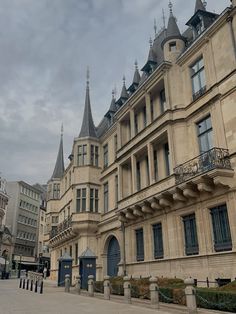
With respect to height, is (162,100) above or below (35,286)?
above

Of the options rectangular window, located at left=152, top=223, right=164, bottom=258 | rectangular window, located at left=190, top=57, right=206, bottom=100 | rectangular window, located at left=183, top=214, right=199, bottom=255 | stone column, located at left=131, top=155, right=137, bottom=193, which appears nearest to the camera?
rectangular window, located at left=183, top=214, right=199, bottom=255

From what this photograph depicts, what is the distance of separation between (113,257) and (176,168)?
491 inches

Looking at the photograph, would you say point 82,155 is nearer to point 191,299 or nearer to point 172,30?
point 172,30

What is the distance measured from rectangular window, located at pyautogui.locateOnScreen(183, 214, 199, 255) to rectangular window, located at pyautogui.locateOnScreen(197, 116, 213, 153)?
3.67 meters

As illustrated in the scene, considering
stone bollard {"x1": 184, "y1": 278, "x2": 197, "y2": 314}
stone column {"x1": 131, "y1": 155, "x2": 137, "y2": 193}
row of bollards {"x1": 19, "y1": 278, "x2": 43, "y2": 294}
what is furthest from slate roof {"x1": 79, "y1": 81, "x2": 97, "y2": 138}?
stone bollard {"x1": 184, "y1": 278, "x2": 197, "y2": 314}

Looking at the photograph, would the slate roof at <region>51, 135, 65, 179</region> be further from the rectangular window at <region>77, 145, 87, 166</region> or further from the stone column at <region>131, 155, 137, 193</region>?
the stone column at <region>131, 155, 137, 193</region>

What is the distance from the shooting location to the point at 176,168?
61.1 ft

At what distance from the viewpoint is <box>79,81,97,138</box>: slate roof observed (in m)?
33.0

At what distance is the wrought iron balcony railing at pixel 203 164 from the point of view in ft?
52.0

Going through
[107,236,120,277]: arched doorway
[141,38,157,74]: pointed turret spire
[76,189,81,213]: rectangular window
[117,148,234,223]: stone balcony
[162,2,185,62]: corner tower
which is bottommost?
[107,236,120,277]: arched doorway

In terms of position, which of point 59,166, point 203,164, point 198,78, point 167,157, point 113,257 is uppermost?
point 59,166

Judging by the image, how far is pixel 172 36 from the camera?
22.4 metres

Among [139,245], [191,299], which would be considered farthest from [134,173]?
[191,299]

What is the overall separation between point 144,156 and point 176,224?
637 centimetres
